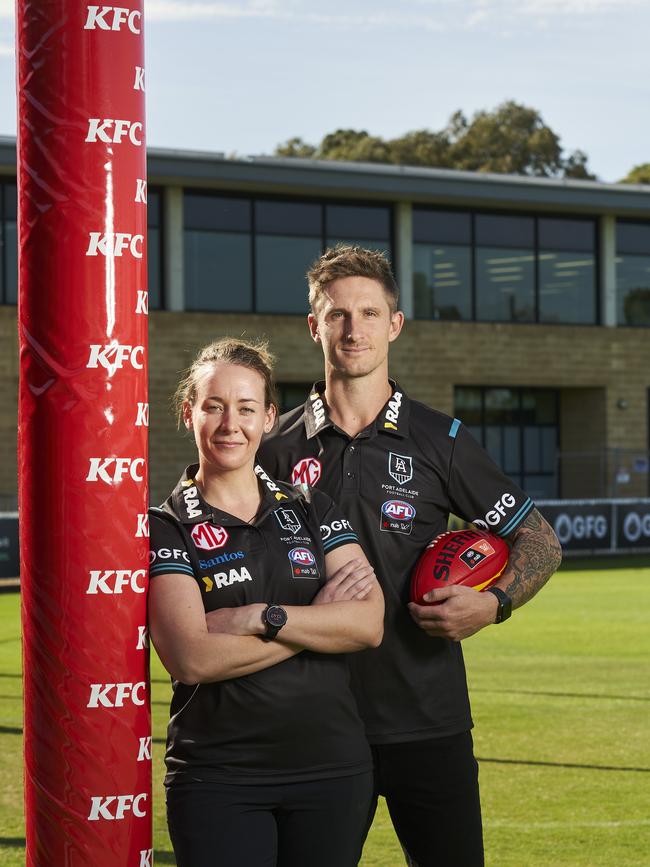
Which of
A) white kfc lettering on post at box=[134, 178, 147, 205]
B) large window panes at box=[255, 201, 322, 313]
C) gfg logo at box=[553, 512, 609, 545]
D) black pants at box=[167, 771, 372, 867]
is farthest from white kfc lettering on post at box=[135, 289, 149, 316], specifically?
large window panes at box=[255, 201, 322, 313]

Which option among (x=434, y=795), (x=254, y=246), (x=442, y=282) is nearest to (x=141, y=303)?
(x=434, y=795)

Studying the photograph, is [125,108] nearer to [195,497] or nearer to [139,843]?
[195,497]

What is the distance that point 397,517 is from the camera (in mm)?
4602

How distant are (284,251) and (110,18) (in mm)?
32917

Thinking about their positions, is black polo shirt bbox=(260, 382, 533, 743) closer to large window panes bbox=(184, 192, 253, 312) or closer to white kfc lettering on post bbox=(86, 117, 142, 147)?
white kfc lettering on post bbox=(86, 117, 142, 147)

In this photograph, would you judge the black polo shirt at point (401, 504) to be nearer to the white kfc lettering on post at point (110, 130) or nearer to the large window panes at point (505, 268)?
the white kfc lettering on post at point (110, 130)

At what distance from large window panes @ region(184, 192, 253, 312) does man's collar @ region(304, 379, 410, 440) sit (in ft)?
101

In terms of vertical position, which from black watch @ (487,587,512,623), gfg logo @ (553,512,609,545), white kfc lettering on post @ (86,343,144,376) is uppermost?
white kfc lettering on post @ (86,343,144,376)

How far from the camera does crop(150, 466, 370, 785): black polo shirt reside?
3.78 meters

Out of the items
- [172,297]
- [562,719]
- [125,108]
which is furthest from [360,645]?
[172,297]

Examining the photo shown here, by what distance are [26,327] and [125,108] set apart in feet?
2.09

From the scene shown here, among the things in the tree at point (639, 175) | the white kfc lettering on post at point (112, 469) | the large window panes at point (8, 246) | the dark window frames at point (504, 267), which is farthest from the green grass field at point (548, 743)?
the tree at point (639, 175)

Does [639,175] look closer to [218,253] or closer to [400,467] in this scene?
[218,253]

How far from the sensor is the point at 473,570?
15.4ft
